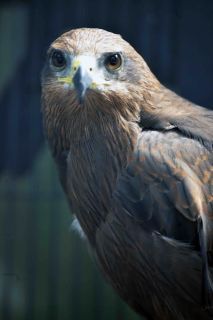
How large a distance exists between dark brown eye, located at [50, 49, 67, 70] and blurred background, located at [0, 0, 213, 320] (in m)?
2.72

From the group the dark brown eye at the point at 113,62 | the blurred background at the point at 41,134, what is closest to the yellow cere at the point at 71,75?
the dark brown eye at the point at 113,62

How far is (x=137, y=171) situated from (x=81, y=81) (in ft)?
1.54

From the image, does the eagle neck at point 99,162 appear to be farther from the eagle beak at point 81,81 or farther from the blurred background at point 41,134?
the blurred background at point 41,134

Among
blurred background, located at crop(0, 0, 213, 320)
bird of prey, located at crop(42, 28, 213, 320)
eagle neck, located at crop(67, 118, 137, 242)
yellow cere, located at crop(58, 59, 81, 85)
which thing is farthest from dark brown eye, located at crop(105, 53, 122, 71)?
blurred background, located at crop(0, 0, 213, 320)

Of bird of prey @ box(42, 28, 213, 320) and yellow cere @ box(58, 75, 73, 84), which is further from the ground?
yellow cere @ box(58, 75, 73, 84)

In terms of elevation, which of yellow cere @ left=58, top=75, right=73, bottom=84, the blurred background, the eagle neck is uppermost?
yellow cere @ left=58, top=75, right=73, bottom=84

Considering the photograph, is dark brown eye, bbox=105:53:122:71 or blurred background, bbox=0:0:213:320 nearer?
dark brown eye, bbox=105:53:122:71

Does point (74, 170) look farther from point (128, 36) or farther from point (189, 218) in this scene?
point (128, 36)

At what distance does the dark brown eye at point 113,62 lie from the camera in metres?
2.73

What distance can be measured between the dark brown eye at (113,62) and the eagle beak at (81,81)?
158mm

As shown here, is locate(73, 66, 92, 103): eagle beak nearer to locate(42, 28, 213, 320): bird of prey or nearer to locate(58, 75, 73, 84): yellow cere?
locate(42, 28, 213, 320): bird of prey

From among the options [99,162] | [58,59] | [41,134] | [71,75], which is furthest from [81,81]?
[41,134]

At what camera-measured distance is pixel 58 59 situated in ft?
9.24

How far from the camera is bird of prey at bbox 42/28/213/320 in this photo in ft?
9.00
